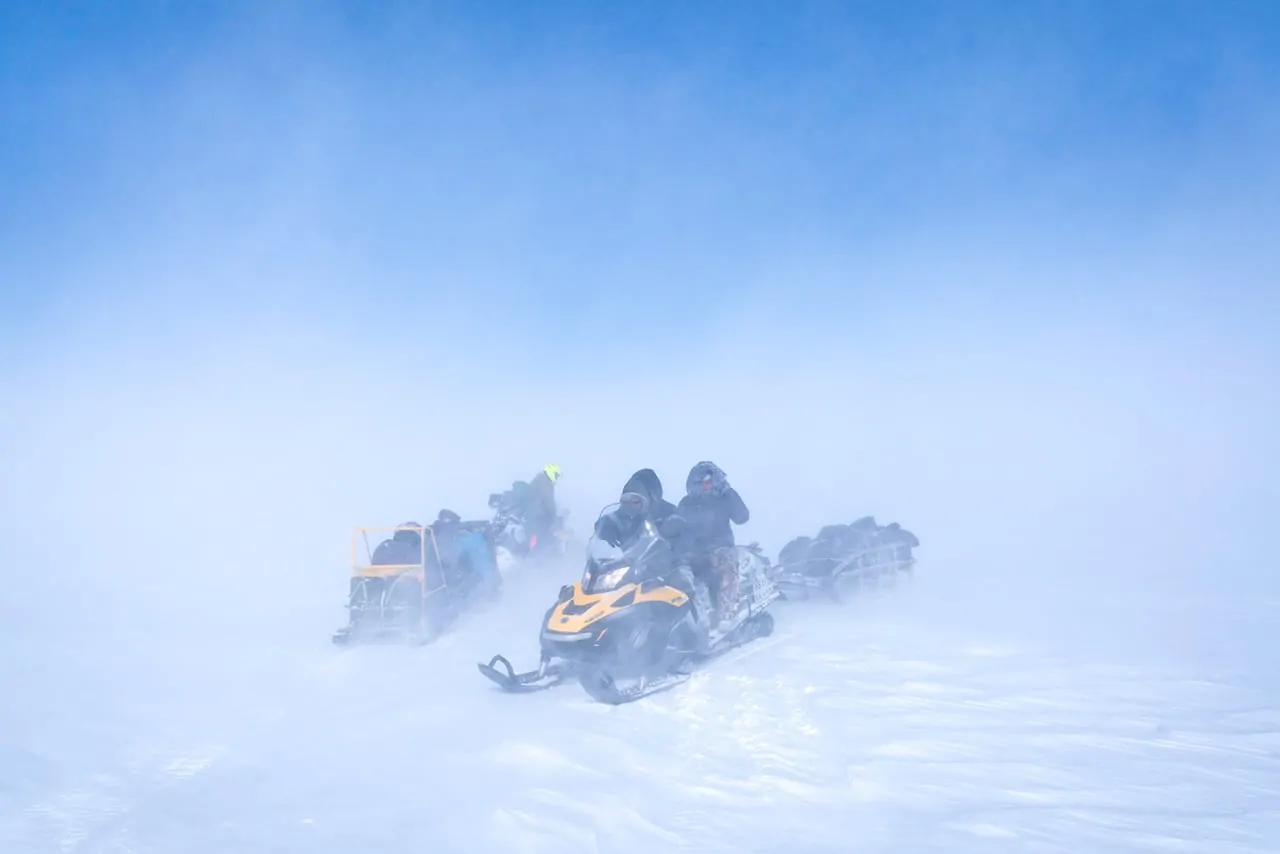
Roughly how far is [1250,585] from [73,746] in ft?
42.3

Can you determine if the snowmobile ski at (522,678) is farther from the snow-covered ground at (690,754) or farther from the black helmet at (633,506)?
the black helmet at (633,506)

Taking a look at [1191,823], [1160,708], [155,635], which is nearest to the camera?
[1191,823]

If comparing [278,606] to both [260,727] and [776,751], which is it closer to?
[260,727]

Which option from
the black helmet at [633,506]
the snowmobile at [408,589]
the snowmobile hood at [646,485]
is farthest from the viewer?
the snowmobile at [408,589]

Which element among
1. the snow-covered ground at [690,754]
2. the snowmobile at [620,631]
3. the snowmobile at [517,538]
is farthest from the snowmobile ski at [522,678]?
the snowmobile at [517,538]

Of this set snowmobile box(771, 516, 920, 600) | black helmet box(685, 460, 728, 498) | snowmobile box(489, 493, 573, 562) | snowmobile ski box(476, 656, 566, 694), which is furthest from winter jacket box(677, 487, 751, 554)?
snowmobile box(489, 493, 573, 562)

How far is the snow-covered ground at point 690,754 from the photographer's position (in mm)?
4418

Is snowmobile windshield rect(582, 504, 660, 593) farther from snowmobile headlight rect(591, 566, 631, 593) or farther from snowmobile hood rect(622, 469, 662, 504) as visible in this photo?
snowmobile hood rect(622, 469, 662, 504)

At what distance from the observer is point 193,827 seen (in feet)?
15.6

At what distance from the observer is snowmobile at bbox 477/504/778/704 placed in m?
6.84

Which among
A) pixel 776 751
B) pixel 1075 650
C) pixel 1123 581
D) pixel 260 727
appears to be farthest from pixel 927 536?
pixel 260 727

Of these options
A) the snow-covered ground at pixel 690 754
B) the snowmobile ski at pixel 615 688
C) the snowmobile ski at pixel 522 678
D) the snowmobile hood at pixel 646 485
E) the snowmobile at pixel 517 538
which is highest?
the snowmobile at pixel 517 538

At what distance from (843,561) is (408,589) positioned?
541cm

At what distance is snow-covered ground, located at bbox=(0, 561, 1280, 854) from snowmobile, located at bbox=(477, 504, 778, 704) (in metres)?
0.23
